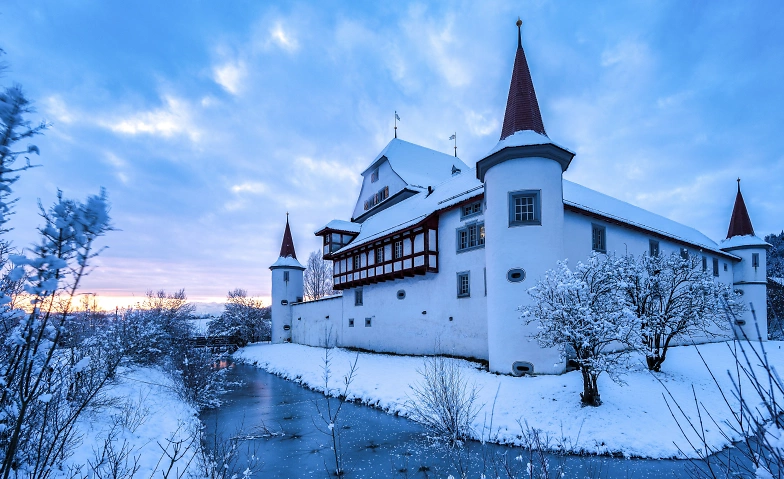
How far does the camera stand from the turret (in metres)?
26.8

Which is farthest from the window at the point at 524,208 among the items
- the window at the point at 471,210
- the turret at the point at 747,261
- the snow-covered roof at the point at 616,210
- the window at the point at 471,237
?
the turret at the point at 747,261

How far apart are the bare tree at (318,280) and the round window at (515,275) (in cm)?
3968

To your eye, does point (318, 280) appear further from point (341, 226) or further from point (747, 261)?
point (747, 261)

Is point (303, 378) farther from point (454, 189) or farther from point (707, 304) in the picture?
point (707, 304)

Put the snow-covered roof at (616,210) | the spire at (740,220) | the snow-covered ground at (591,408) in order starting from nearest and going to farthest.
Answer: the snow-covered ground at (591,408)
the snow-covered roof at (616,210)
the spire at (740,220)

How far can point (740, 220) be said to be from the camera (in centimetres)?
2784

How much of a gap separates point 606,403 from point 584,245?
8.25m

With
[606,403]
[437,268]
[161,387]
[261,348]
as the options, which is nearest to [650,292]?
[606,403]

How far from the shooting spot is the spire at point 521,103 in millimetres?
15055

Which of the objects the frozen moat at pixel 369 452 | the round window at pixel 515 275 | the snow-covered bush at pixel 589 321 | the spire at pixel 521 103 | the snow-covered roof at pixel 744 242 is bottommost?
the frozen moat at pixel 369 452

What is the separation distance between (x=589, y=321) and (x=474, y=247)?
803cm

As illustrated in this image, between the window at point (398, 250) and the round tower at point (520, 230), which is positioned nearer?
the round tower at point (520, 230)

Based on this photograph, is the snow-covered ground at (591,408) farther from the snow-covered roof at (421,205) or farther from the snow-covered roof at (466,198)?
the snow-covered roof at (421,205)

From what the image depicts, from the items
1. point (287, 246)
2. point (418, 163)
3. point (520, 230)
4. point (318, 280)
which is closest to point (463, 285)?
point (520, 230)
